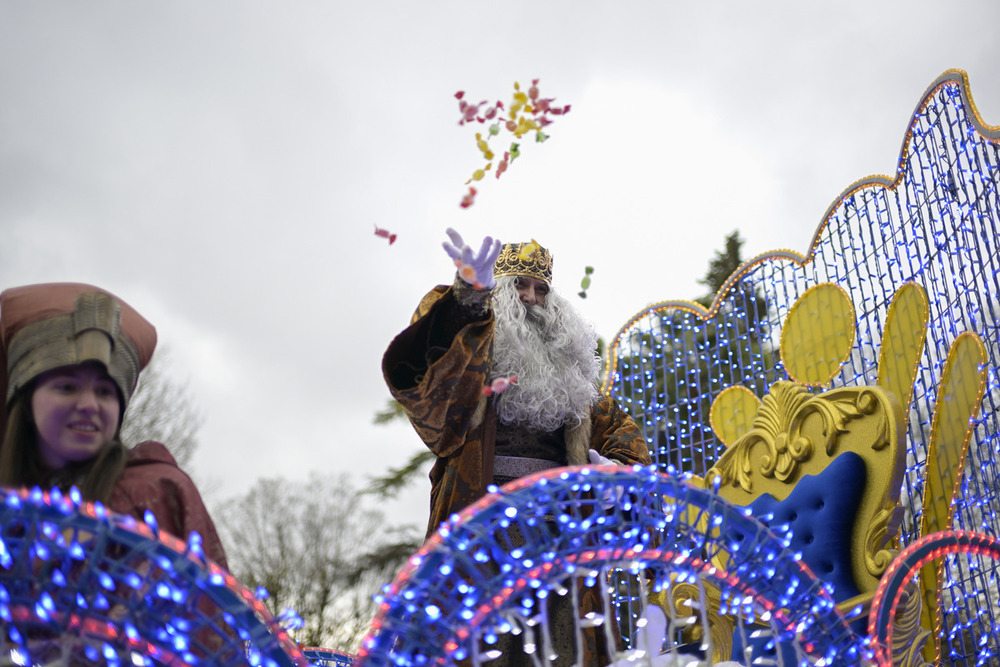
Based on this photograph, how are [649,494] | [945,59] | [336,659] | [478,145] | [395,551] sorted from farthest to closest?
1. [395,551]
2. [945,59]
3. [336,659]
4. [478,145]
5. [649,494]

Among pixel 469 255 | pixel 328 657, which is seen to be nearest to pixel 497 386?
pixel 469 255

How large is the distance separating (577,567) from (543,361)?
4.68 ft

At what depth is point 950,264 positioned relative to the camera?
315cm

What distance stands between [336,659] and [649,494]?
1612mm

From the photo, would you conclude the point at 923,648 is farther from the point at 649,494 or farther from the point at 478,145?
the point at 478,145

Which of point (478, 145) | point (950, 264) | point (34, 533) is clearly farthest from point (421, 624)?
point (950, 264)

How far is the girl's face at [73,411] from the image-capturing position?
1589mm

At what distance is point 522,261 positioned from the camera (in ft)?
10.2

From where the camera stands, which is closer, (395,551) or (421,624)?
(421,624)

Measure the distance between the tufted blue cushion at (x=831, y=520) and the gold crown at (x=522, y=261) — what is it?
3.70 ft

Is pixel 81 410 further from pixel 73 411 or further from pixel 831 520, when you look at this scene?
pixel 831 520

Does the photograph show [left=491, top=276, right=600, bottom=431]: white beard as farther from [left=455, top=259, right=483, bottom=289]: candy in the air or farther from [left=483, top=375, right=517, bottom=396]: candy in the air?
[left=455, top=259, right=483, bottom=289]: candy in the air

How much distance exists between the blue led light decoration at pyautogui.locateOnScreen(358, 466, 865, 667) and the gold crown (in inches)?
63.8

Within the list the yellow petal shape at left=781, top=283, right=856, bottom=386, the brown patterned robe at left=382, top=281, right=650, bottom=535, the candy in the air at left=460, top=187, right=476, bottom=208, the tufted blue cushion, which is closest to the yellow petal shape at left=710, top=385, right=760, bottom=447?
the yellow petal shape at left=781, top=283, right=856, bottom=386
